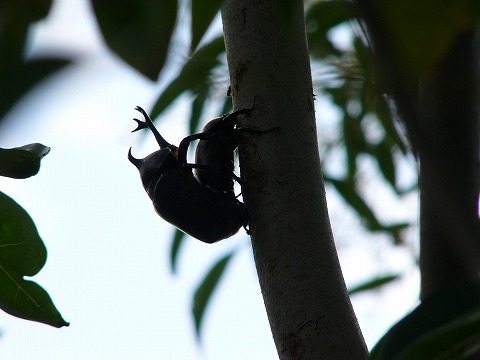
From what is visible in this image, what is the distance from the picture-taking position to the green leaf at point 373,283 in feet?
8.36

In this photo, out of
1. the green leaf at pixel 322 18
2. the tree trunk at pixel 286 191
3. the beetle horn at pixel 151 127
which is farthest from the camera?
the beetle horn at pixel 151 127

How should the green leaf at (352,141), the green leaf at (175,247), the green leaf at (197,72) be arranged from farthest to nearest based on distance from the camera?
the green leaf at (352,141) < the green leaf at (175,247) < the green leaf at (197,72)

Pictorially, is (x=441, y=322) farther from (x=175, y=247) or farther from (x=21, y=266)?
(x=175, y=247)

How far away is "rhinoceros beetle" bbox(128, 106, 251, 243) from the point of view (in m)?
2.06

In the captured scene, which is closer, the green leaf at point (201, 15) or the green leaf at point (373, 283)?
the green leaf at point (201, 15)

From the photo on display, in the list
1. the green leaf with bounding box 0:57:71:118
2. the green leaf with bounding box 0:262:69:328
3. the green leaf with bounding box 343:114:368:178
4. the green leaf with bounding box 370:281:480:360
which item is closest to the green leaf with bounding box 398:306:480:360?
the green leaf with bounding box 370:281:480:360

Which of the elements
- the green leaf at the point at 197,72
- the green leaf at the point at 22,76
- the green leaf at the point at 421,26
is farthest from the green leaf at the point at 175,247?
the green leaf at the point at 421,26

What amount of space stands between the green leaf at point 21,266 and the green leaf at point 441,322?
24.8 inches

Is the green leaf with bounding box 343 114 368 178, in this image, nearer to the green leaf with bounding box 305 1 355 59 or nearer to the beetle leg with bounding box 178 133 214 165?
the green leaf with bounding box 305 1 355 59

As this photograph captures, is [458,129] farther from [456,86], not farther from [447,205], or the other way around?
[447,205]

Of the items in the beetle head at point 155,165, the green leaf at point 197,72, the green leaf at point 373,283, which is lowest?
the green leaf at point 373,283

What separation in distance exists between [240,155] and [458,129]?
55cm

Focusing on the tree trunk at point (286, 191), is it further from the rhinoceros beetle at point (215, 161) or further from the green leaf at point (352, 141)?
the green leaf at point (352, 141)

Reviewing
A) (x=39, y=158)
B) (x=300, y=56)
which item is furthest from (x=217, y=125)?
(x=39, y=158)
